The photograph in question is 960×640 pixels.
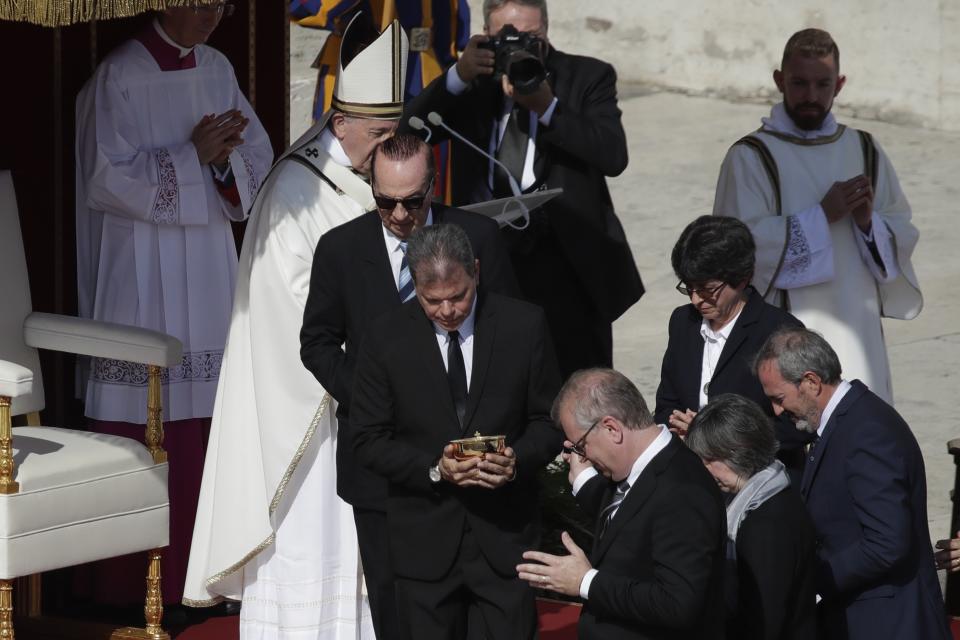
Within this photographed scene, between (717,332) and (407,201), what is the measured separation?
1.04 metres

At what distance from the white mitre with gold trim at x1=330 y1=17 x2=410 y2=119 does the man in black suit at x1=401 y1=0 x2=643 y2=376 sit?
2.15ft

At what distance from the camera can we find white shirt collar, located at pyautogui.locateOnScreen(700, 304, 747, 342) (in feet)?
17.6

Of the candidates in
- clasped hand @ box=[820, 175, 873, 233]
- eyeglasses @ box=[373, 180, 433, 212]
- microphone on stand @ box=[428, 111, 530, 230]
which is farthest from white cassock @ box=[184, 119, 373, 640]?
clasped hand @ box=[820, 175, 873, 233]

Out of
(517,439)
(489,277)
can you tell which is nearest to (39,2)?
(489,277)

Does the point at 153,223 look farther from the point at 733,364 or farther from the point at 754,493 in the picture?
the point at 754,493

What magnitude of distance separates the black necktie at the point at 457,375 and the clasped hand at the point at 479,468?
21cm

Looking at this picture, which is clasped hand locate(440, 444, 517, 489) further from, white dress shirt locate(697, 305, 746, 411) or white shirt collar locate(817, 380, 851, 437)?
white dress shirt locate(697, 305, 746, 411)

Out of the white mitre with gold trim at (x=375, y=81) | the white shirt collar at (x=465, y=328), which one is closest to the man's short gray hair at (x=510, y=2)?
the white mitre with gold trim at (x=375, y=81)

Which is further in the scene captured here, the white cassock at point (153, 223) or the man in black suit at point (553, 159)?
the man in black suit at point (553, 159)

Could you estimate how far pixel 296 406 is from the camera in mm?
5578

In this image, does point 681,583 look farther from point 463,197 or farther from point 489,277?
point 463,197

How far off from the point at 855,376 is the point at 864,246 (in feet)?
1.52

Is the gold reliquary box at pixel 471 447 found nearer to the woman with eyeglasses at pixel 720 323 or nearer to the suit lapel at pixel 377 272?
the suit lapel at pixel 377 272

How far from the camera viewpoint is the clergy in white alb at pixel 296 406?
5.57 metres
